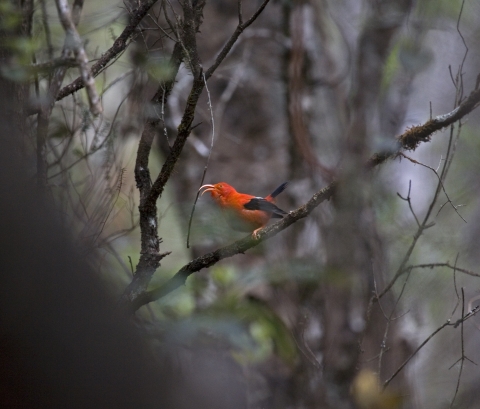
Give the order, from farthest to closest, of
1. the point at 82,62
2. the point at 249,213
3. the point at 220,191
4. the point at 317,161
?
the point at 317,161
the point at 220,191
the point at 249,213
the point at 82,62

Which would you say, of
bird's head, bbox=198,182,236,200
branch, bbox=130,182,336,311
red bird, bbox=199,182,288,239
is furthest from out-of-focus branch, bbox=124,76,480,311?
bird's head, bbox=198,182,236,200

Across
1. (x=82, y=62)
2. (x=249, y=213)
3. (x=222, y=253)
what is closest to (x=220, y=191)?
(x=249, y=213)

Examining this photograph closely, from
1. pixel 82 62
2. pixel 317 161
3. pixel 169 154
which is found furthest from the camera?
pixel 317 161

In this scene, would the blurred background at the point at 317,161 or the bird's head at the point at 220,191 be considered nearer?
the blurred background at the point at 317,161

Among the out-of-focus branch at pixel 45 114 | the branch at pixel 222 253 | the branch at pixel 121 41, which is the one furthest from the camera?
the branch at pixel 121 41

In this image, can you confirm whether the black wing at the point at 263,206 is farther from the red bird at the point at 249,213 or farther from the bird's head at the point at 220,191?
the bird's head at the point at 220,191

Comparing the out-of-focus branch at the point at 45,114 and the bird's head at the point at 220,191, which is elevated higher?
the bird's head at the point at 220,191

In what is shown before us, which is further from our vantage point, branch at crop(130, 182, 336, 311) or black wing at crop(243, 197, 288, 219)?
black wing at crop(243, 197, 288, 219)

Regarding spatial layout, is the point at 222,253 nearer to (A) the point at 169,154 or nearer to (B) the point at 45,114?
(A) the point at 169,154

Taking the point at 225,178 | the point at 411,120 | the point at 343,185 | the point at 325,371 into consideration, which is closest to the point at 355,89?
the point at 411,120

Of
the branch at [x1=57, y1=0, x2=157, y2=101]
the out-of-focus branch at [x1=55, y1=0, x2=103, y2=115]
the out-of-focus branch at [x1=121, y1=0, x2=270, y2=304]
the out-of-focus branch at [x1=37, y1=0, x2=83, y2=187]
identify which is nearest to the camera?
the out-of-focus branch at [x1=55, y1=0, x2=103, y2=115]

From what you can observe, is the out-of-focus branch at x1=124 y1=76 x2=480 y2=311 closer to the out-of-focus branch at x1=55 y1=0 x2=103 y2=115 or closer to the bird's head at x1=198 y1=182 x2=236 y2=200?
the out-of-focus branch at x1=55 y1=0 x2=103 y2=115

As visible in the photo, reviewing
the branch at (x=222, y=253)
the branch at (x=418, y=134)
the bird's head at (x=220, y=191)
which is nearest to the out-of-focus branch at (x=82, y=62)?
the branch at (x=222, y=253)

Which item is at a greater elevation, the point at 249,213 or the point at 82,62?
the point at 249,213
